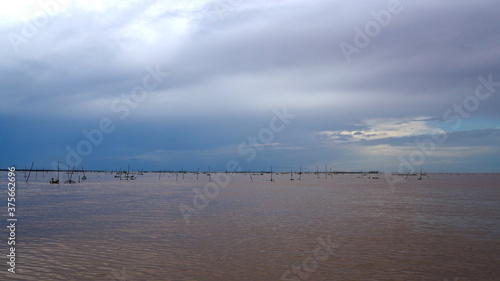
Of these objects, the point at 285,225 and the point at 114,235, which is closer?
the point at 114,235

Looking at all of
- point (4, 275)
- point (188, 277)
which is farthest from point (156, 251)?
point (4, 275)

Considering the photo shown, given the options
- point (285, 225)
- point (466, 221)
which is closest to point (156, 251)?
point (285, 225)

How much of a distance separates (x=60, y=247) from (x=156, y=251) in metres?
4.02

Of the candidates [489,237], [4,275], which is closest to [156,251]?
[4,275]

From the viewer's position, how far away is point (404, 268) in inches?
470

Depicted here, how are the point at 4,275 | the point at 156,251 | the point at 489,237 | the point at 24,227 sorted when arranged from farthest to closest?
the point at 24,227
the point at 489,237
the point at 156,251
the point at 4,275

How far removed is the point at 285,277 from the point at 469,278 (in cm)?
561

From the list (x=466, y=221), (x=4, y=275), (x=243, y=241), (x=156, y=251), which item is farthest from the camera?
(x=466, y=221)

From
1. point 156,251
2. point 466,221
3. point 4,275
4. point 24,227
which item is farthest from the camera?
point 466,221

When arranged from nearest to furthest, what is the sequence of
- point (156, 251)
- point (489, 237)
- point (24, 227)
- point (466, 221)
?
point (156, 251)
point (489, 237)
point (24, 227)
point (466, 221)

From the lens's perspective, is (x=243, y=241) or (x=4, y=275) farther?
(x=243, y=241)

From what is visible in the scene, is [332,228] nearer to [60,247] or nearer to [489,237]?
[489,237]

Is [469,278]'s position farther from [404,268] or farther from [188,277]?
[188,277]

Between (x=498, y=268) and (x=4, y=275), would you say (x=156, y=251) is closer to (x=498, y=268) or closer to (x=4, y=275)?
(x=4, y=275)
